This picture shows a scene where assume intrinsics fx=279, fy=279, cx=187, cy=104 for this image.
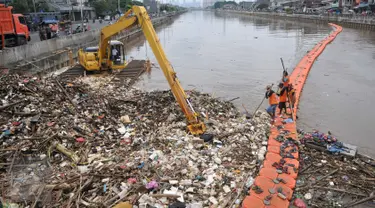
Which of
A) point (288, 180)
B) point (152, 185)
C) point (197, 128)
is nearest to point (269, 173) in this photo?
point (288, 180)

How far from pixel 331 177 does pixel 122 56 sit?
13135 mm

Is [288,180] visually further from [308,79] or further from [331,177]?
[308,79]

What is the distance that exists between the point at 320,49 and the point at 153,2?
8578 cm

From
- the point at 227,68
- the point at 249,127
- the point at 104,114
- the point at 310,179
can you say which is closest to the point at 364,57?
the point at 227,68

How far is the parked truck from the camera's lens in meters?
17.4

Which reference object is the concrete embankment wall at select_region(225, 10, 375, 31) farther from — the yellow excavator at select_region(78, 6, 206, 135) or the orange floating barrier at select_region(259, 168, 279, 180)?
the orange floating barrier at select_region(259, 168, 279, 180)

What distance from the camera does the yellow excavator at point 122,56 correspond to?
8.41 meters

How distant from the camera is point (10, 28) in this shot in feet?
59.2

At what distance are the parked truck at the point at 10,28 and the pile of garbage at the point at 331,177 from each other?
718 inches

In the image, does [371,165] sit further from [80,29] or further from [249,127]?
[80,29]

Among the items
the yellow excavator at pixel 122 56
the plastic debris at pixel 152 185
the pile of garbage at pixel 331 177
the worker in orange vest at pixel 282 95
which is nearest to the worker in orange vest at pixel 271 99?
the worker in orange vest at pixel 282 95

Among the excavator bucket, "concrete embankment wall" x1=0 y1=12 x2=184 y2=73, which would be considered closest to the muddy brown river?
the excavator bucket

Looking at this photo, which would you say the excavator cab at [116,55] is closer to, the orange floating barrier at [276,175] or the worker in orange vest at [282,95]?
the worker in orange vest at [282,95]

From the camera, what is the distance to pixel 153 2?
101m
